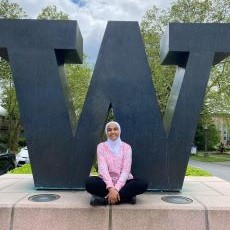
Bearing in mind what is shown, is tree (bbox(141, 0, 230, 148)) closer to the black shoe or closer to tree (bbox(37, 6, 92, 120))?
tree (bbox(37, 6, 92, 120))

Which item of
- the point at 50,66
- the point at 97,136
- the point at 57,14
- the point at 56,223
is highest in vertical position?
the point at 57,14

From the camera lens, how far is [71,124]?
6.57 m

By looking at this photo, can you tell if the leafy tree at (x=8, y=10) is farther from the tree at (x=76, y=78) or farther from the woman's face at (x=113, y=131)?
the woman's face at (x=113, y=131)

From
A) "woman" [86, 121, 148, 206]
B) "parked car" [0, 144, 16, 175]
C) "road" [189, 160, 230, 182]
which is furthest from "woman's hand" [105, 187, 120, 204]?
"road" [189, 160, 230, 182]

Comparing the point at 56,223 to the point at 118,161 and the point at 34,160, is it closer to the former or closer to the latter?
the point at 118,161

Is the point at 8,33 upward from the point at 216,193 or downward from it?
upward

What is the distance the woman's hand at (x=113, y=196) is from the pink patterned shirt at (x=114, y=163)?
227 mm

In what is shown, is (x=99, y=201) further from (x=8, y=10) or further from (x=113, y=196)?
(x=8, y=10)

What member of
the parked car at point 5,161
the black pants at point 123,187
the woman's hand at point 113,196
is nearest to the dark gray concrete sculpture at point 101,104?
the black pants at point 123,187

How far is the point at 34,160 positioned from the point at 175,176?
241 centimetres

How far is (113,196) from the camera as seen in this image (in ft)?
16.4

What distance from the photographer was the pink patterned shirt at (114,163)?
17.4ft

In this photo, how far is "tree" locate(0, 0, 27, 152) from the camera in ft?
85.2

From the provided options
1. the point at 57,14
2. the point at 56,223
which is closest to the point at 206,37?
the point at 56,223
